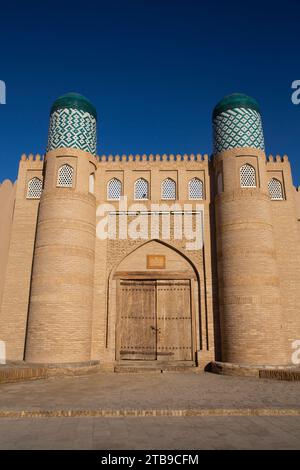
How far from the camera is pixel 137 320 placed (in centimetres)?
966

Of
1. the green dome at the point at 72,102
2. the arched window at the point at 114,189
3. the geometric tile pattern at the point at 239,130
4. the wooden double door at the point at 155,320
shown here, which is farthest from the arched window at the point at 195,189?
the green dome at the point at 72,102

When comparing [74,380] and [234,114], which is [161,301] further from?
[234,114]

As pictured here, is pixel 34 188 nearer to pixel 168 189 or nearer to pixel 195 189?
pixel 168 189

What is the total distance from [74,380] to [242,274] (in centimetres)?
475

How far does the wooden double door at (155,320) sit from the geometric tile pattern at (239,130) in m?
4.21

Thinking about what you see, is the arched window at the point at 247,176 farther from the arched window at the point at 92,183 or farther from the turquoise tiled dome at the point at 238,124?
the arched window at the point at 92,183

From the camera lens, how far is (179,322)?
31.6ft

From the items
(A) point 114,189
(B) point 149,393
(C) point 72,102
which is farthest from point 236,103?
(B) point 149,393

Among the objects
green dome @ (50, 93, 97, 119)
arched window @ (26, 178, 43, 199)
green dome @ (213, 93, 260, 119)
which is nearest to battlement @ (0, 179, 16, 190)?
arched window @ (26, 178, 43, 199)

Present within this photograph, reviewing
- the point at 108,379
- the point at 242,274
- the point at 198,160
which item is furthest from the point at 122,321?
the point at 198,160

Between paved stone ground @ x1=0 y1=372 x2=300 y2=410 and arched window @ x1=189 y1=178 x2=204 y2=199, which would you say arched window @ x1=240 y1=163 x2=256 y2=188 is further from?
paved stone ground @ x1=0 y1=372 x2=300 y2=410

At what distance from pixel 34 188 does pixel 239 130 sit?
623 cm

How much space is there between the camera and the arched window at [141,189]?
1058 centimetres
